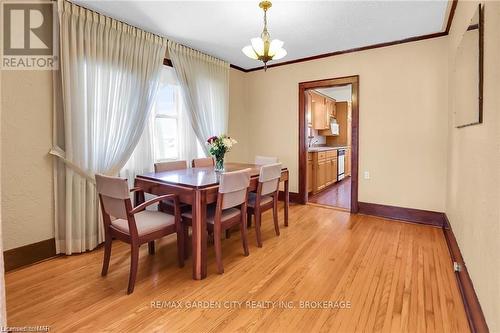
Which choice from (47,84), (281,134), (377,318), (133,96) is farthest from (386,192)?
(47,84)

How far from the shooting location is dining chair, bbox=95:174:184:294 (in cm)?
195

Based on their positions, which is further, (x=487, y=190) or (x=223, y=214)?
(x=223, y=214)

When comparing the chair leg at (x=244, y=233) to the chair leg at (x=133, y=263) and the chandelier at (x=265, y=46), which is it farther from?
the chandelier at (x=265, y=46)

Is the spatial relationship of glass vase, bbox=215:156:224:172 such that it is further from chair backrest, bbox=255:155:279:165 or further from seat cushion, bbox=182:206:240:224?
chair backrest, bbox=255:155:279:165

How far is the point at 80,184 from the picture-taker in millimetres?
2691

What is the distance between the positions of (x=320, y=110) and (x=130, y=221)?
17.3 ft

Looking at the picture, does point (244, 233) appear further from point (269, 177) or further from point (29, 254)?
point (29, 254)

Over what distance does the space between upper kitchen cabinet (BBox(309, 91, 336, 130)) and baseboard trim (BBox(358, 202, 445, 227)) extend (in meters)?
2.56

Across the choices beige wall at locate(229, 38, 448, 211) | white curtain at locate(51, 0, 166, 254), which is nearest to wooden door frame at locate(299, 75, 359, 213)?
beige wall at locate(229, 38, 448, 211)

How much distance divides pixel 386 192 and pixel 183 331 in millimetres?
3301

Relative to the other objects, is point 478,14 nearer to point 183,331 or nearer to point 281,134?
point 183,331

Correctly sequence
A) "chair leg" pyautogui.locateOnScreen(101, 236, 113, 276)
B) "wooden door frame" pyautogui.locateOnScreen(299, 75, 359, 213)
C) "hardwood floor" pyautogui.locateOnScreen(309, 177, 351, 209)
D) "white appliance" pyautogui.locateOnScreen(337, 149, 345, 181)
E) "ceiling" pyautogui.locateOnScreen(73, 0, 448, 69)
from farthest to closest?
1. "white appliance" pyautogui.locateOnScreen(337, 149, 345, 181)
2. "hardwood floor" pyautogui.locateOnScreen(309, 177, 351, 209)
3. "wooden door frame" pyautogui.locateOnScreen(299, 75, 359, 213)
4. "ceiling" pyautogui.locateOnScreen(73, 0, 448, 69)
5. "chair leg" pyautogui.locateOnScreen(101, 236, 113, 276)

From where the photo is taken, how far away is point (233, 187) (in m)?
2.29

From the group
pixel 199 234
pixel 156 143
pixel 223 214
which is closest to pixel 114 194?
pixel 199 234
